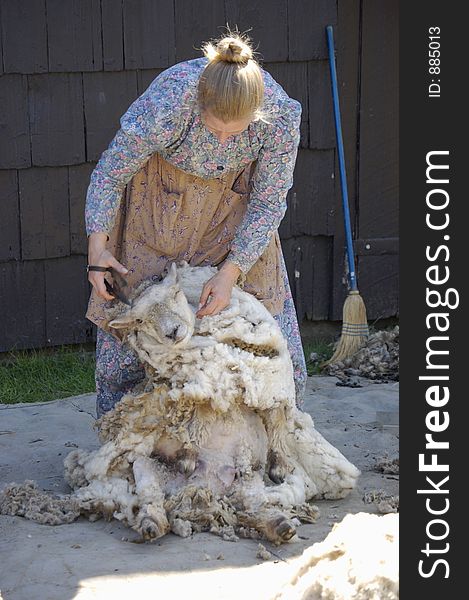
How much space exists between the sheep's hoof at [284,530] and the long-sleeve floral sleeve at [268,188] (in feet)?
3.13

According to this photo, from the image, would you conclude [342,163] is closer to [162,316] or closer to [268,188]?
[268,188]

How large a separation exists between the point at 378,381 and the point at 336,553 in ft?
11.3

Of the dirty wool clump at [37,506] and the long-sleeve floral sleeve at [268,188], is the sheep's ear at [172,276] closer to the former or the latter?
the long-sleeve floral sleeve at [268,188]

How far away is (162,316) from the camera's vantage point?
13.0 feet

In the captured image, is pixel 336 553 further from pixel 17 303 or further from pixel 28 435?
pixel 17 303

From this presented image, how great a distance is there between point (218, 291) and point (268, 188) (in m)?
0.44

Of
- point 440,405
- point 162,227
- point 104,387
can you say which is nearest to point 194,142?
point 162,227

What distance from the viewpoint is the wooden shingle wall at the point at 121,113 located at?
6078 mm

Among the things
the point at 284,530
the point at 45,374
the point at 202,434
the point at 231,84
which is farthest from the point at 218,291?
the point at 45,374

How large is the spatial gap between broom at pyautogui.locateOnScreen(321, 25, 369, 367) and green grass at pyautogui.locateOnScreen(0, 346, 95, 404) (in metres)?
1.39

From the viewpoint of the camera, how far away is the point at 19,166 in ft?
20.1

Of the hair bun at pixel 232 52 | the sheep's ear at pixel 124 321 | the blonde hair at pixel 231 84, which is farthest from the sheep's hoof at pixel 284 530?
the hair bun at pixel 232 52

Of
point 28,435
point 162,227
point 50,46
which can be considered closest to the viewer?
point 162,227

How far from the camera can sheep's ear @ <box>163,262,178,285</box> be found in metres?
4.06
